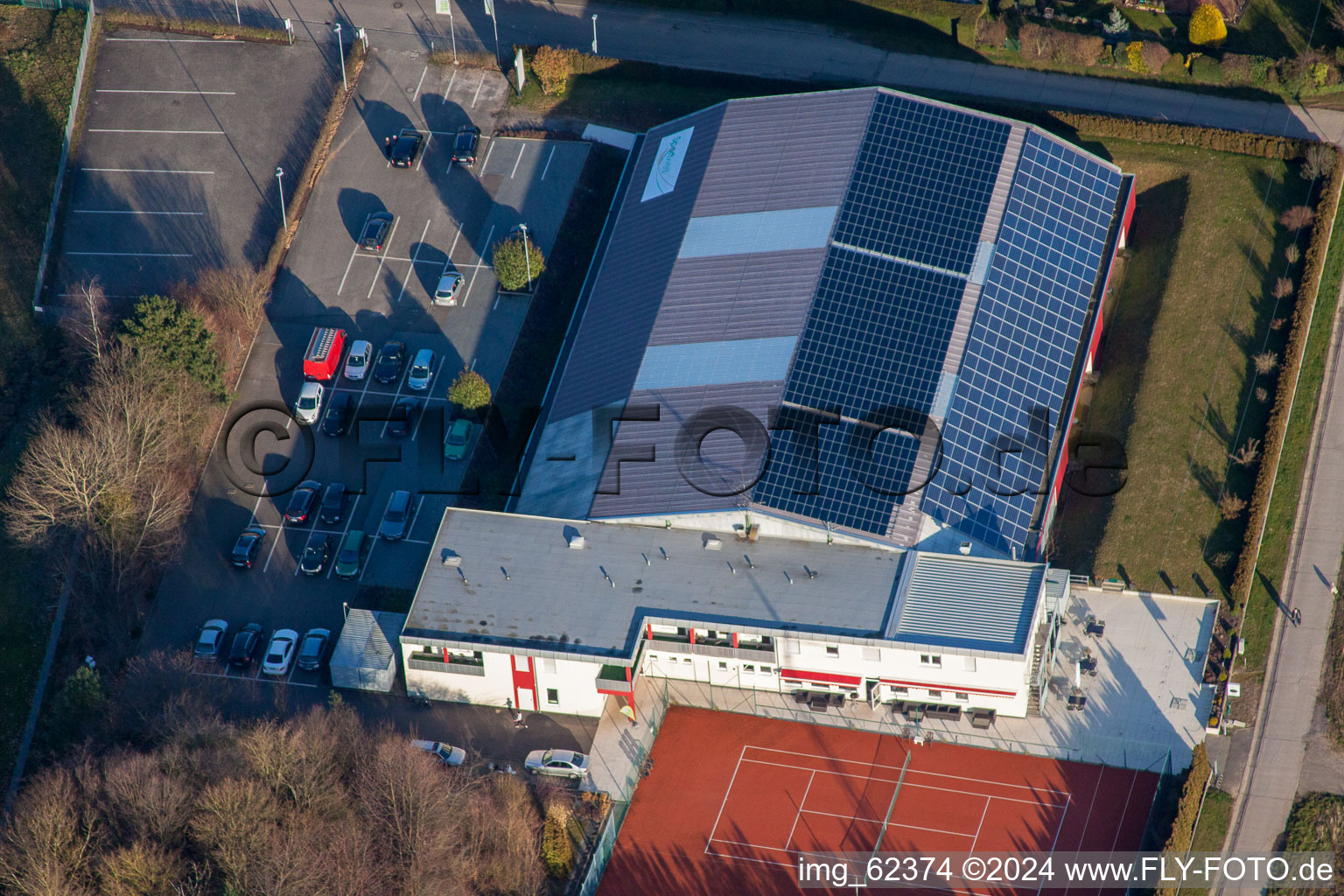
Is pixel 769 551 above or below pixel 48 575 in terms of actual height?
above

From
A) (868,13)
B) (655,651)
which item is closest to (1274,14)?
(868,13)

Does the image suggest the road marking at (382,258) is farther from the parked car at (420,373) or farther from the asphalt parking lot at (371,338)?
the parked car at (420,373)

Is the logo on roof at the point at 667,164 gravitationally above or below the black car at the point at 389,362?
above

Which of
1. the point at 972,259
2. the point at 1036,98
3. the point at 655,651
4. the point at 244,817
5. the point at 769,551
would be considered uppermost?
the point at 1036,98

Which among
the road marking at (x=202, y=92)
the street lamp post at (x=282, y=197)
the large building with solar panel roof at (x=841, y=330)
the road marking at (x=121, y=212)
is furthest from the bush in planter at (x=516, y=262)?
the road marking at (x=202, y=92)

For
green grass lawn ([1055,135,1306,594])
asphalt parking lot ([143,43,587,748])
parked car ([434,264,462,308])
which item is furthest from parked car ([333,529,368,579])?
green grass lawn ([1055,135,1306,594])

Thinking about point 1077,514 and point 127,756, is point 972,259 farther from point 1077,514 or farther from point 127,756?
point 127,756

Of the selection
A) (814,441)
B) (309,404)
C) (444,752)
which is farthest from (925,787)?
(309,404)
